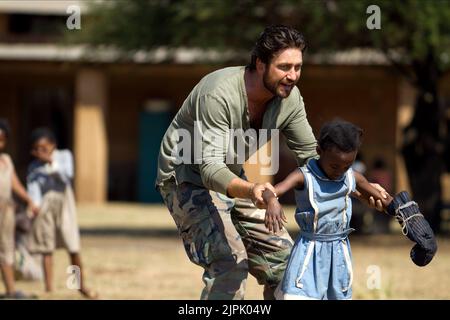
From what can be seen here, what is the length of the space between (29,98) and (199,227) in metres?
23.5

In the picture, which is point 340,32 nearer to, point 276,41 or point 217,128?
point 276,41

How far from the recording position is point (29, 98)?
2914cm

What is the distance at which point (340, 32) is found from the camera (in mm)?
16484

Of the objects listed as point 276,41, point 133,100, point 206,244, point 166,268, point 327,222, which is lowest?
point 166,268

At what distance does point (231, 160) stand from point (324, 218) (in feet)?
2.39

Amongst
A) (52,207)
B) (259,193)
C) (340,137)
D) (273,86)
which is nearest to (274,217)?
(259,193)

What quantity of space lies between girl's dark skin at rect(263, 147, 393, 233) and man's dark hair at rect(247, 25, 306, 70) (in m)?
0.57

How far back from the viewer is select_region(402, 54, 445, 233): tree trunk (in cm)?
1780

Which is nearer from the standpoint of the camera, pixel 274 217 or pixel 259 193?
Result: pixel 274 217

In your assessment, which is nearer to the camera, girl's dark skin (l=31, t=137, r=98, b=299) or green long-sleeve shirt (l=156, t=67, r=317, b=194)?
green long-sleeve shirt (l=156, t=67, r=317, b=194)

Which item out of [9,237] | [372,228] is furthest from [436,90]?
[9,237]

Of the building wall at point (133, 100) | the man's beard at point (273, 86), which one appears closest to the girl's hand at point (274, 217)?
the man's beard at point (273, 86)

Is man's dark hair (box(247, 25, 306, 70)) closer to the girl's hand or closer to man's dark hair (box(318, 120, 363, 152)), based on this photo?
man's dark hair (box(318, 120, 363, 152))

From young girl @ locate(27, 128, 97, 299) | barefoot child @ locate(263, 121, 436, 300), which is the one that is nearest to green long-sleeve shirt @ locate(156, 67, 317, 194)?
barefoot child @ locate(263, 121, 436, 300)
